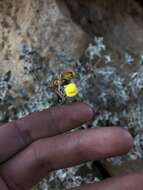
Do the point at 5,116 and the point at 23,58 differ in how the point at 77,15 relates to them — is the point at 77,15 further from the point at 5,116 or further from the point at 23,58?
the point at 5,116

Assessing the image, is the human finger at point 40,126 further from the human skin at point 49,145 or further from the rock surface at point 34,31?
the rock surface at point 34,31

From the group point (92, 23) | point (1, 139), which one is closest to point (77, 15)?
point (92, 23)

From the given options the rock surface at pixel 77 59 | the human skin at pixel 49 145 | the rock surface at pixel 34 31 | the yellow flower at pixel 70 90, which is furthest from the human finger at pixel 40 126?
the rock surface at pixel 34 31

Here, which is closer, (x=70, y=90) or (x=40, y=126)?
(x=40, y=126)

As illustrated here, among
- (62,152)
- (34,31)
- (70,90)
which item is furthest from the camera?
(34,31)

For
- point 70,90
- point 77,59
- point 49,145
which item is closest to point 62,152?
point 49,145

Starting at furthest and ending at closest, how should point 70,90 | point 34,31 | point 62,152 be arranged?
point 34,31
point 70,90
point 62,152

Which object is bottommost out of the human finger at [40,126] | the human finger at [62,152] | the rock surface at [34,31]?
the human finger at [62,152]

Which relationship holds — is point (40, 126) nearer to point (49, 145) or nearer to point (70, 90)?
point (49, 145)

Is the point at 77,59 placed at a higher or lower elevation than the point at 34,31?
lower
